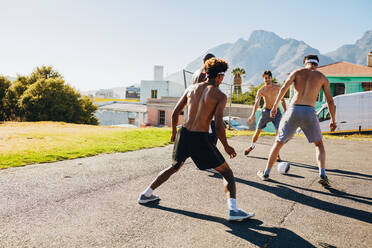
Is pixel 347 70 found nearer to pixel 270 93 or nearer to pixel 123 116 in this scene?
pixel 270 93

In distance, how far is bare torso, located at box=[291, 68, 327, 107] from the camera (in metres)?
4.33

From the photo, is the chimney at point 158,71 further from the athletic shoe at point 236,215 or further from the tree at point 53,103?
the athletic shoe at point 236,215

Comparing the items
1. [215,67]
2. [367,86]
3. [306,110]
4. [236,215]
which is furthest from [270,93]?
[367,86]

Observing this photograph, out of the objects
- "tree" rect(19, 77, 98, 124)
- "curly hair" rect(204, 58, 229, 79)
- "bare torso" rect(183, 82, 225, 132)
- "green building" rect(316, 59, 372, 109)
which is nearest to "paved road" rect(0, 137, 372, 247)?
"bare torso" rect(183, 82, 225, 132)

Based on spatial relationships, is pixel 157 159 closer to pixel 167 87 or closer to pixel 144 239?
pixel 144 239

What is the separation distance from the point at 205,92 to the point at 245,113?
36.4 meters

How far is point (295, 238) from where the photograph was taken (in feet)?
8.52

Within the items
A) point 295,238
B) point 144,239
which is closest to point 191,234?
point 144,239

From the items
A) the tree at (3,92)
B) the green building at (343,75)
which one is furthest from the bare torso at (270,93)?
the tree at (3,92)

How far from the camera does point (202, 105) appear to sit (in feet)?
9.84

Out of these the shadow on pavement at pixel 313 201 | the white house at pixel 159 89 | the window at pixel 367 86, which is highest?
the white house at pixel 159 89

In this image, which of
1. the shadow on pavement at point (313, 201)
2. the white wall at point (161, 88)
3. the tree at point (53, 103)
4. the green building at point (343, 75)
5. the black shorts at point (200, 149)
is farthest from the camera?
the white wall at point (161, 88)

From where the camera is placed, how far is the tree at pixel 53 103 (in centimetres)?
2542

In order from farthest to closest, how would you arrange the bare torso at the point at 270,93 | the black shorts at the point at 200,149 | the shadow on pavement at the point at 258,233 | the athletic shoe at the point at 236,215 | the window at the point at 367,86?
the window at the point at 367,86
the bare torso at the point at 270,93
the black shorts at the point at 200,149
the athletic shoe at the point at 236,215
the shadow on pavement at the point at 258,233
